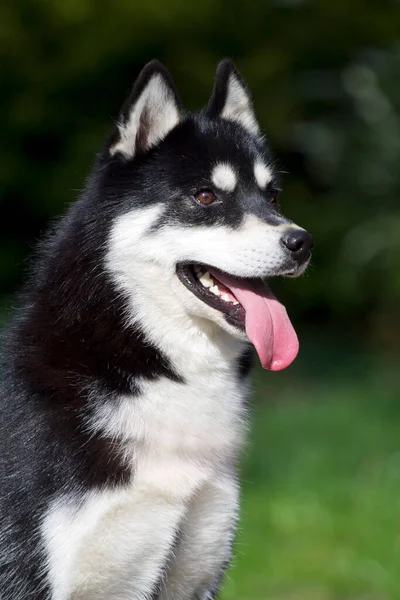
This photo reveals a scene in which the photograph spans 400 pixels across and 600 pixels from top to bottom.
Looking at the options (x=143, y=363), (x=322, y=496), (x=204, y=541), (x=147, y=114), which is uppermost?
(x=147, y=114)

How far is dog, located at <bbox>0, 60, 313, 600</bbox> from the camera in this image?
3.02 m

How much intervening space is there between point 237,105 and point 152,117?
0.45 metres

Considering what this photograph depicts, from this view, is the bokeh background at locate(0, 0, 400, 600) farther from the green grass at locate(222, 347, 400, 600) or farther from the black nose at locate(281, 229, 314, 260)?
the black nose at locate(281, 229, 314, 260)

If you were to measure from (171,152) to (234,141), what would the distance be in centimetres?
24

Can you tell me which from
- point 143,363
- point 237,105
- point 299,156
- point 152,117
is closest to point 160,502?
point 143,363

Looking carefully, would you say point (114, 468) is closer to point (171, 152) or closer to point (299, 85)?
point (171, 152)

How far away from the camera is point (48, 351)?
3.25 m

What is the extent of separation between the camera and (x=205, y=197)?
3.31 meters

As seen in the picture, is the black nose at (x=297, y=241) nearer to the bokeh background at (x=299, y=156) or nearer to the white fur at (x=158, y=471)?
the white fur at (x=158, y=471)

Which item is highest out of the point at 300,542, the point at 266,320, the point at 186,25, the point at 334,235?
the point at 266,320

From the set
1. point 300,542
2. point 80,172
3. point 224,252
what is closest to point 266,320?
point 224,252

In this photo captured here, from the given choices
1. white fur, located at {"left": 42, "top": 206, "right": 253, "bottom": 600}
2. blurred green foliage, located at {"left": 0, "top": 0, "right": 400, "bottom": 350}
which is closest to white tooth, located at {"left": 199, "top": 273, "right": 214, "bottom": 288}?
white fur, located at {"left": 42, "top": 206, "right": 253, "bottom": 600}

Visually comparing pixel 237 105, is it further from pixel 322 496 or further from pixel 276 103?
pixel 276 103

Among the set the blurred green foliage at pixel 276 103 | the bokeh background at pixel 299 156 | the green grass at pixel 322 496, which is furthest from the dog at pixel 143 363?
the blurred green foliage at pixel 276 103
